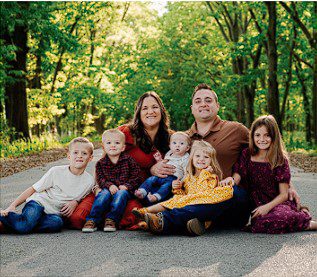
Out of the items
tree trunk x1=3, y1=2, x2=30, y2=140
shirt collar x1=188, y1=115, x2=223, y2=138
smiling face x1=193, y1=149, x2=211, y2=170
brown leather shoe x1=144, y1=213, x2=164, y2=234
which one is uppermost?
tree trunk x1=3, y1=2, x2=30, y2=140

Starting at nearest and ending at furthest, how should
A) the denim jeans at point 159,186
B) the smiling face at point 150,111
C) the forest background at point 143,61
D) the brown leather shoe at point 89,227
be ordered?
the brown leather shoe at point 89,227
the denim jeans at point 159,186
the smiling face at point 150,111
the forest background at point 143,61

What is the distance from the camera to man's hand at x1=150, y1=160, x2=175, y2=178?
5.99 metres

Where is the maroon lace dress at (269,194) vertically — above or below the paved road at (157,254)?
above

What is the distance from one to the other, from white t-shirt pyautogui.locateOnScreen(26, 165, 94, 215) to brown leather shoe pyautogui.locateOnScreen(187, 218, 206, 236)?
141 centimetres

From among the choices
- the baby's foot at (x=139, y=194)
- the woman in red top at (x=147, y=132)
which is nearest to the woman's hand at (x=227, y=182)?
the baby's foot at (x=139, y=194)

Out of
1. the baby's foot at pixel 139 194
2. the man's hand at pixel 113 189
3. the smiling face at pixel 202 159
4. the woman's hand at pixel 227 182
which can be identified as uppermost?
the smiling face at pixel 202 159

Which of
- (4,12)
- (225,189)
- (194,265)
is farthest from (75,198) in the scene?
(4,12)

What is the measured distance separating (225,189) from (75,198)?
1.79m

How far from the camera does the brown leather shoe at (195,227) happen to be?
527cm

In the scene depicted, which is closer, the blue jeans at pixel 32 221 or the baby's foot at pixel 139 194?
the blue jeans at pixel 32 221

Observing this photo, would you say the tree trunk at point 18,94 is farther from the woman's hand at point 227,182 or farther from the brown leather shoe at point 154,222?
the woman's hand at point 227,182

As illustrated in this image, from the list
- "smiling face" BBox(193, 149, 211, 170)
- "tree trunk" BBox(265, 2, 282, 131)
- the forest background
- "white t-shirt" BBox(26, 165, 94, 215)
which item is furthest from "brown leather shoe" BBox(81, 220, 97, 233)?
"tree trunk" BBox(265, 2, 282, 131)

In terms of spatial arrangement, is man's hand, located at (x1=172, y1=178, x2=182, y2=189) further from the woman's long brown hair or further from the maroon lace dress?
the woman's long brown hair

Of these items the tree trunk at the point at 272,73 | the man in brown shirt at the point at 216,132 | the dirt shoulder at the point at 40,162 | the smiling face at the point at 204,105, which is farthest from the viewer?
the tree trunk at the point at 272,73
